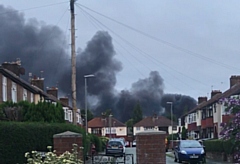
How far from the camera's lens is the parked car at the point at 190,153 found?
97.0 feet

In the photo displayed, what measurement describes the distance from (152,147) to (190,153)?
55.8ft

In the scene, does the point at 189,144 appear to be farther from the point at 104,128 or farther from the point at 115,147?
the point at 104,128

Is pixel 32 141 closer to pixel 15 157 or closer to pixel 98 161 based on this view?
pixel 15 157

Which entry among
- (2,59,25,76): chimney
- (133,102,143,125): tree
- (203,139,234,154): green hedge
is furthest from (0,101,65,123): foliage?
(133,102,143,125): tree

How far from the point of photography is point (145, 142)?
43.5 ft

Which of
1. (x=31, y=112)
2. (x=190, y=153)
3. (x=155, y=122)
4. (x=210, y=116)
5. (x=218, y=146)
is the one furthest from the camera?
(x=155, y=122)

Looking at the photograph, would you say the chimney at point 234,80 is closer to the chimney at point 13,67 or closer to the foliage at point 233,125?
the chimney at point 13,67

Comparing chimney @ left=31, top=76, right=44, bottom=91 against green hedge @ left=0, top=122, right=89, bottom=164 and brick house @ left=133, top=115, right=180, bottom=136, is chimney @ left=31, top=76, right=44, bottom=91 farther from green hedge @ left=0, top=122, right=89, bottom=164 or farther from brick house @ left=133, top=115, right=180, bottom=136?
brick house @ left=133, top=115, right=180, bottom=136

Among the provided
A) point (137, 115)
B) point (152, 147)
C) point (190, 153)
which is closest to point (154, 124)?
point (137, 115)

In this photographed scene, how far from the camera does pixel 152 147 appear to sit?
43.3 feet

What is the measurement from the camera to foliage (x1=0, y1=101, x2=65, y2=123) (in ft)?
76.4

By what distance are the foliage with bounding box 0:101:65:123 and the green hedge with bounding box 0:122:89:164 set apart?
9.35 ft

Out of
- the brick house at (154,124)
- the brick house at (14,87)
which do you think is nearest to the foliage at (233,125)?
the brick house at (14,87)

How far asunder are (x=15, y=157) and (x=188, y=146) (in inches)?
544
